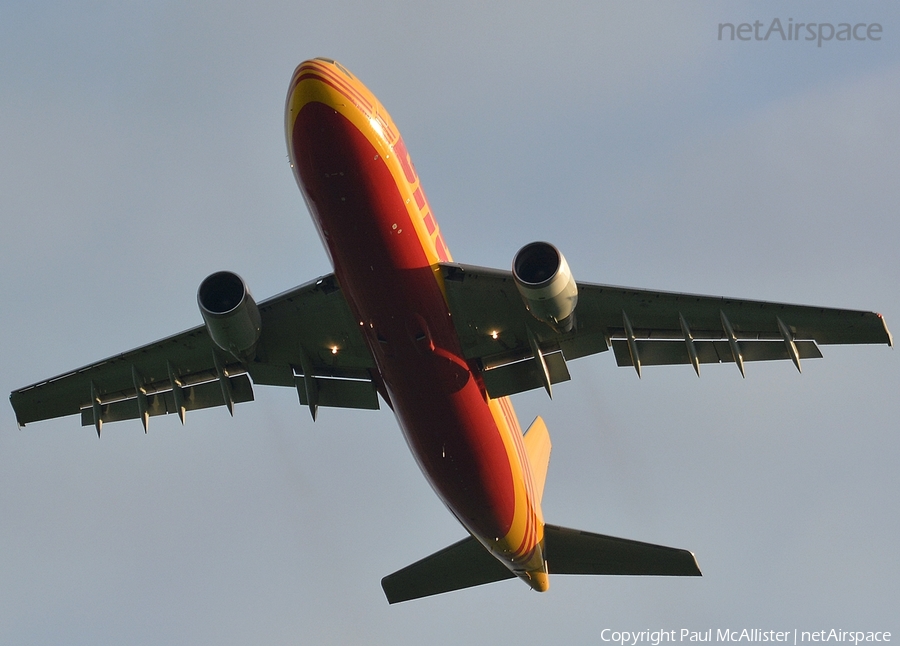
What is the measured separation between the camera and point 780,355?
73.6 ft

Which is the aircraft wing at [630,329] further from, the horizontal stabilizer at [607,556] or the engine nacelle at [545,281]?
the horizontal stabilizer at [607,556]

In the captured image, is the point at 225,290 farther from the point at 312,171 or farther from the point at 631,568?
the point at 631,568

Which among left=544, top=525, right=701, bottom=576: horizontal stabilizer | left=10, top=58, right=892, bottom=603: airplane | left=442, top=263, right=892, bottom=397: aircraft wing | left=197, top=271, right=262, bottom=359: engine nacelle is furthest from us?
left=544, top=525, right=701, bottom=576: horizontal stabilizer

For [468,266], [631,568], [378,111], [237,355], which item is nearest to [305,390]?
[237,355]

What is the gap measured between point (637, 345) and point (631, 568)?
6.87 metres

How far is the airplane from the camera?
19031 millimetres

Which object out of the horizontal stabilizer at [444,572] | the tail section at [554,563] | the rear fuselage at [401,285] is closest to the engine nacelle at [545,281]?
the rear fuselage at [401,285]

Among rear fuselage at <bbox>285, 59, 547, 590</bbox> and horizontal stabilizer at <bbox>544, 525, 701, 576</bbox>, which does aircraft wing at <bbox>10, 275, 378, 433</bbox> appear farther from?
horizontal stabilizer at <bbox>544, 525, 701, 576</bbox>

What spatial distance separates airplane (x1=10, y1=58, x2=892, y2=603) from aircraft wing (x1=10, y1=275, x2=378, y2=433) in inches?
1.7

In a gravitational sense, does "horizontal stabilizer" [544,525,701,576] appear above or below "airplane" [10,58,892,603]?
below

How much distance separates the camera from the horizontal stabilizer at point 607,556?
25.4 metres

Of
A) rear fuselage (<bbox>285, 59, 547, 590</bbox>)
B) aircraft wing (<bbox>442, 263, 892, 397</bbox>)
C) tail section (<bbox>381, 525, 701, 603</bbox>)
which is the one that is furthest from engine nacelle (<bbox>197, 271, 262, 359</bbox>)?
tail section (<bbox>381, 525, 701, 603</bbox>)

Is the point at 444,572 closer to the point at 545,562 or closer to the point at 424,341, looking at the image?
the point at 545,562

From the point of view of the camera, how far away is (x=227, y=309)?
21.0 m
